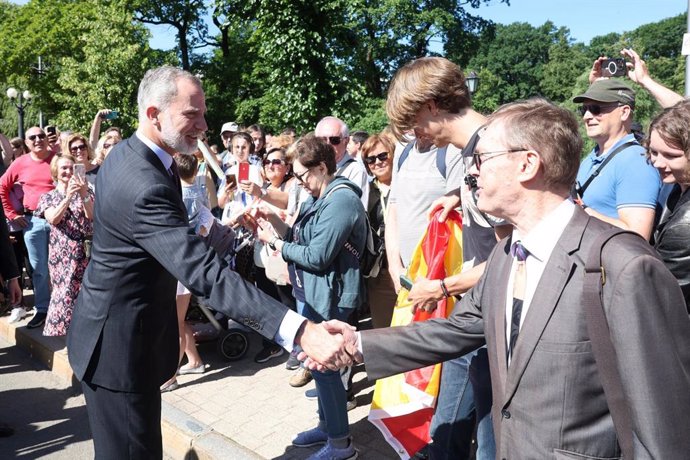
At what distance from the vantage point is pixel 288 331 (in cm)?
258

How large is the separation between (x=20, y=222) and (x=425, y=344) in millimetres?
7199

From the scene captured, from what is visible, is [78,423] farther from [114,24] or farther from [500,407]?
[114,24]

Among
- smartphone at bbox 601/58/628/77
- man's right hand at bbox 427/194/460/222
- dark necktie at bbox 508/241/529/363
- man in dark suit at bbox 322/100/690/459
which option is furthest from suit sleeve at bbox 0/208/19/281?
smartphone at bbox 601/58/628/77

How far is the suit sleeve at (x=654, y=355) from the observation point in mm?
1455

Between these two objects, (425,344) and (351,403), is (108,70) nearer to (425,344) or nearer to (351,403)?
(351,403)

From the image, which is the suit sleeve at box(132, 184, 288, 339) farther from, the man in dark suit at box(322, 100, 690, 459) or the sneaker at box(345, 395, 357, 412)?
the sneaker at box(345, 395, 357, 412)

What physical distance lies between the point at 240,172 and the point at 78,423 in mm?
2526

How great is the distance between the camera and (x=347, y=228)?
3.85m

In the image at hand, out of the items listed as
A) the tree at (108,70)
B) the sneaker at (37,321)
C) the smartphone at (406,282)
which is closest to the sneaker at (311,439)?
the smartphone at (406,282)

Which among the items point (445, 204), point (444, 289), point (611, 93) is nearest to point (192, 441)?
point (444, 289)

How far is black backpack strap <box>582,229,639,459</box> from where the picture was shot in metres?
1.53

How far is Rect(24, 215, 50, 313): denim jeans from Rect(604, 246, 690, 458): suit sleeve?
7346 mm

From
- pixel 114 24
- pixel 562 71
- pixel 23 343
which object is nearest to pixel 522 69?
pixel 562 71

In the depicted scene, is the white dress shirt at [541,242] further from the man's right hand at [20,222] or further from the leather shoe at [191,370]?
the man's right hand at [20,222]
